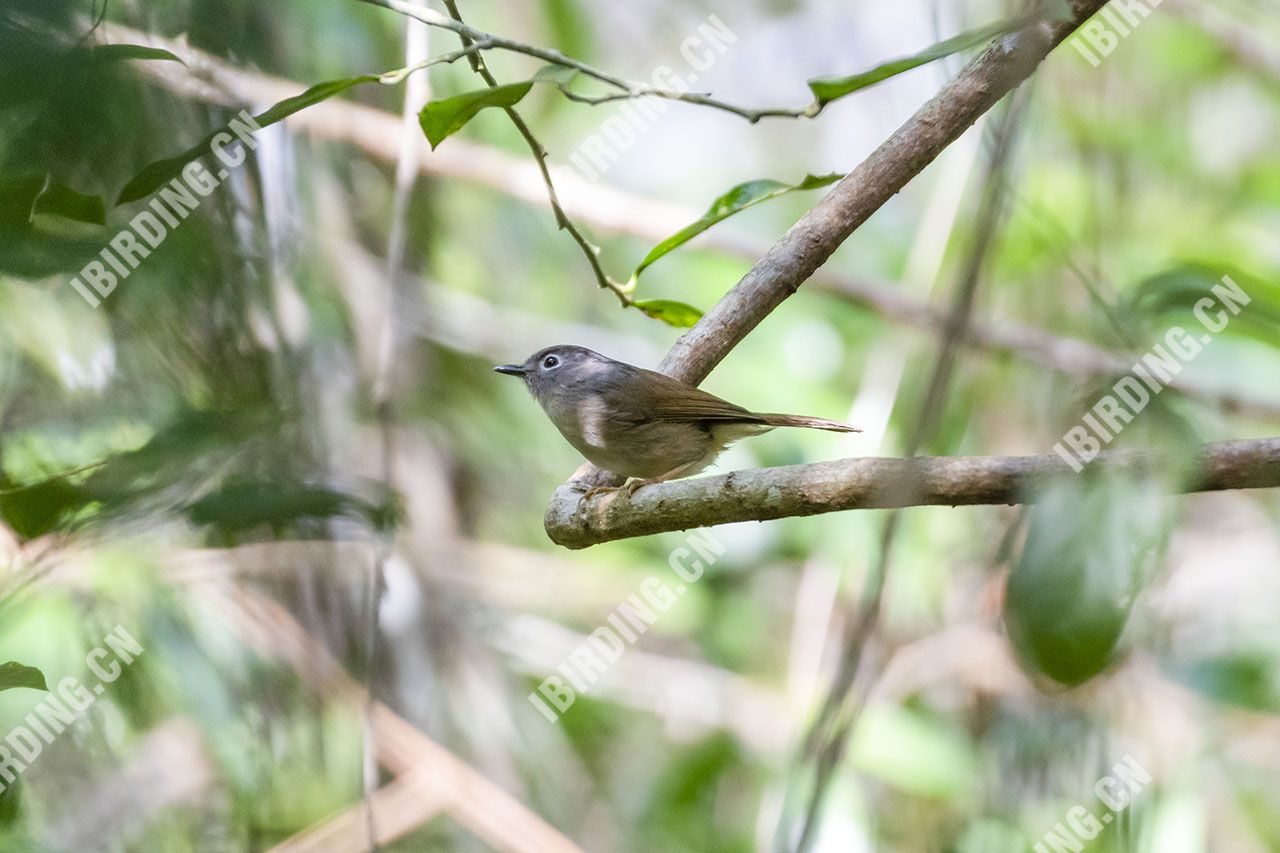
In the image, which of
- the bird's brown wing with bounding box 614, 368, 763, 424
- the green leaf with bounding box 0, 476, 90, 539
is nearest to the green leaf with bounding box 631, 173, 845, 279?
the bird's brown wing with bounding box 614, 368, 763, 424

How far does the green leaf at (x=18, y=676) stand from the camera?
77.0 inches

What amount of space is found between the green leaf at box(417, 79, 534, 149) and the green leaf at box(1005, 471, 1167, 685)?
1.35 meters

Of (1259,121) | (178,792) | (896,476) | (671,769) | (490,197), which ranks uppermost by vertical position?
(896,476)

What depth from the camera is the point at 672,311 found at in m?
3.39

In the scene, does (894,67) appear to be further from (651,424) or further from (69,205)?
(651,424)

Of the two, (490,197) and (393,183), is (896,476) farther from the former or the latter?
(490,197)

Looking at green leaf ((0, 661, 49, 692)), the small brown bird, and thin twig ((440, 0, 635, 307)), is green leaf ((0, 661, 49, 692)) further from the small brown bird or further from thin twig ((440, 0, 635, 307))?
the small brown bird

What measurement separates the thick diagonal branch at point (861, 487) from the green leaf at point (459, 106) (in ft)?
3.16

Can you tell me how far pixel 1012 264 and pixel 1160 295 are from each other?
385 centimetres

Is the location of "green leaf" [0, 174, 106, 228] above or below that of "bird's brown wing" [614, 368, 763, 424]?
above

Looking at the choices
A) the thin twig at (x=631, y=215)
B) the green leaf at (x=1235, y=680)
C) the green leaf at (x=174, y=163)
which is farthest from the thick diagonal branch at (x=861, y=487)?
the green leaf at (x=1235, y=680)

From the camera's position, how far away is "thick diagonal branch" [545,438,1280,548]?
5.91 feet

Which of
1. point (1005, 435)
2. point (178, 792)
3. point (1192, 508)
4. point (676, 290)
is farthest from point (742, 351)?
point (178, 792)

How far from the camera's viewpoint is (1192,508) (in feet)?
21.1
